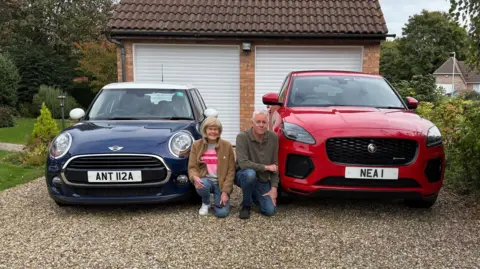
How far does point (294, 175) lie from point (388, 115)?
4.18 feet

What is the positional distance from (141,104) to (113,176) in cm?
154

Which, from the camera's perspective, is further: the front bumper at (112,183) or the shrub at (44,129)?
the shrub at (44,129)

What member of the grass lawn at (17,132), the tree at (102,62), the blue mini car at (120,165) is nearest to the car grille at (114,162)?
the blue mini car at (120,165)

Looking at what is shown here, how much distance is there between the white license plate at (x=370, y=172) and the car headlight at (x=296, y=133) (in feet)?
1.57

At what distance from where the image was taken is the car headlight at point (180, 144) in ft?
14.5

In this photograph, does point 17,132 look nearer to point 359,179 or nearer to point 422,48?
point 359,179

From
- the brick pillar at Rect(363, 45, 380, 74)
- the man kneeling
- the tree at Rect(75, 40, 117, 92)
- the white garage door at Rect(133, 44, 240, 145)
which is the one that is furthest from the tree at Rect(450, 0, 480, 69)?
the tree at Rect(75, 40, 117, 92)

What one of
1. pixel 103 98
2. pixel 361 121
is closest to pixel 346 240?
pixel 361 121

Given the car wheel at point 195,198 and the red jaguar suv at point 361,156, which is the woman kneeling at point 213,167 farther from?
the red jaguar suv at point 361,156

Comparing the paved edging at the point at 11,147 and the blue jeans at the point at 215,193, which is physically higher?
the blue jeans at the point at 215,193

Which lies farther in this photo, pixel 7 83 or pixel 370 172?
pixel 7 83

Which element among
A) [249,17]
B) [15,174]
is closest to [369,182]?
[15,174]

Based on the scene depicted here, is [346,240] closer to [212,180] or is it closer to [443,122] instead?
[212,180]

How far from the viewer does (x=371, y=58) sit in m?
9.70
